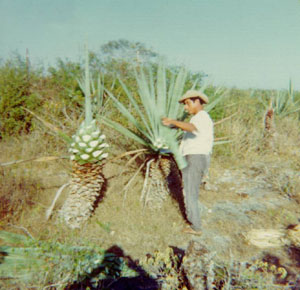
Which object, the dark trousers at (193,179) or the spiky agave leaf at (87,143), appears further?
the dark trousers at (193,179)

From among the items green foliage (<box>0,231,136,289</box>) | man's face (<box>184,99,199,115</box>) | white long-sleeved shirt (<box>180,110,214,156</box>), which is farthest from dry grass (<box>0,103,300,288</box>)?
man's face (<box>184,99,199,115</box>)

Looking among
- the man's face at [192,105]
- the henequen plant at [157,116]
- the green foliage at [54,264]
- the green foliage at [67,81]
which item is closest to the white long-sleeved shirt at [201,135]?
the man's face at [192,105]

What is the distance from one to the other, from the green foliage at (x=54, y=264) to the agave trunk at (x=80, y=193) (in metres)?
0.62

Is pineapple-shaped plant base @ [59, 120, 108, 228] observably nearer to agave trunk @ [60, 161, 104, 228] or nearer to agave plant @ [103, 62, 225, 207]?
agave trunk @ [60, 161, 104, 228]

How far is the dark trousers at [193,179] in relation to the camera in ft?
11.1

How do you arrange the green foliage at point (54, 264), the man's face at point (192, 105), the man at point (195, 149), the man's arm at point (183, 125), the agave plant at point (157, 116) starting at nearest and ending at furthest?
1. the green foliage at point (54, 264)
2. the man's arm at point (183, 125)
3. the man at point (195, 149)
4. the man's face at point (192, 105)
5. the agave plant at point (157, 116)

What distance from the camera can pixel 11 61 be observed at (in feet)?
23.1

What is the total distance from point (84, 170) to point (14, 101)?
4.26m

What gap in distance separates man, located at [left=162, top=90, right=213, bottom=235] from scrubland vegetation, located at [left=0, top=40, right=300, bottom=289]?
39 cm

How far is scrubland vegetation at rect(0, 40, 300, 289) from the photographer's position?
2420 millimetres

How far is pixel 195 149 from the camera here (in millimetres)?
3344

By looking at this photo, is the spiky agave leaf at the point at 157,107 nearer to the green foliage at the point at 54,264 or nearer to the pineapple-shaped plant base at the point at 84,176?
the pineapple-shaped plant base at the point at 84,176

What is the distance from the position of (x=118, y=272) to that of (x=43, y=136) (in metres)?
4.46

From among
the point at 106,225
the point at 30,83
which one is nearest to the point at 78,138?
the point at 106,225
